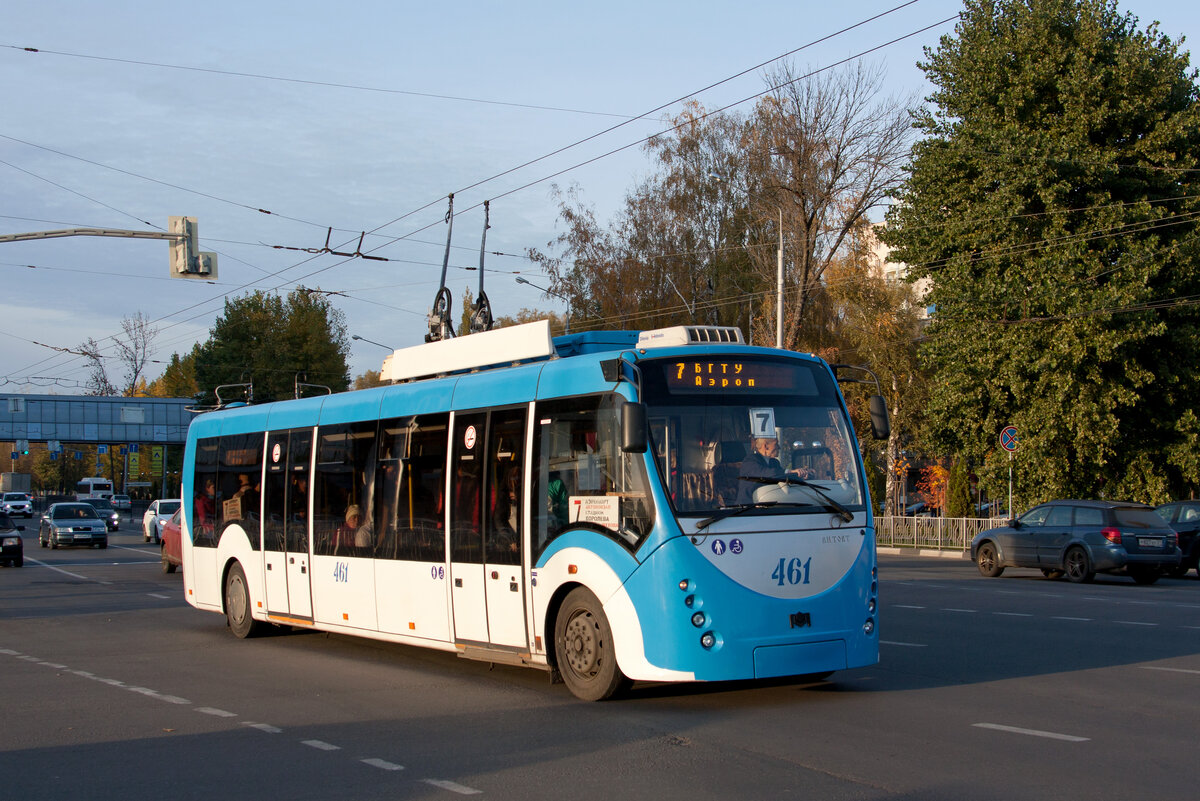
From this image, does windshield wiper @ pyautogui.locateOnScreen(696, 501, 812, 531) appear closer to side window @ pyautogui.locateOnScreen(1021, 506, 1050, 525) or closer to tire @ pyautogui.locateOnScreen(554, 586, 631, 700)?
tire @ pyautogui.locateOnScreen(554, 586, 631, 700)

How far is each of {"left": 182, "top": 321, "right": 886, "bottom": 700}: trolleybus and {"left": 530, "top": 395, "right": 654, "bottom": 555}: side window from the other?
2cm

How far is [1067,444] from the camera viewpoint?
31375 mm

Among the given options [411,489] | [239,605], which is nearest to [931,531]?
[239,605]

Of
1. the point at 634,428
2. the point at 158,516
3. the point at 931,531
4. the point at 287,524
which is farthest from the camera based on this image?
the point at 158,516

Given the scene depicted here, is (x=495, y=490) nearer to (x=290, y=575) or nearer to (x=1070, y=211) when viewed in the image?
(x=290, y=575)

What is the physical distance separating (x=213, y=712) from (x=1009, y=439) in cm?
2617

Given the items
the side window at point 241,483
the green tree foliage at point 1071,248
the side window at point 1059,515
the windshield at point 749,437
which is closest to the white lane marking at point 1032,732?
the windshield at point 749,437

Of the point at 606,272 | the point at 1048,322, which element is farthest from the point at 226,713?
the point at 606,272

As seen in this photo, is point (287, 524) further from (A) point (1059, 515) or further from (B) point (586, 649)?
(A) point (1059, 515)

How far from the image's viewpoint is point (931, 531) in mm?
36094

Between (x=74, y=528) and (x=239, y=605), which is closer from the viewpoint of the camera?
(x=239, y=605)

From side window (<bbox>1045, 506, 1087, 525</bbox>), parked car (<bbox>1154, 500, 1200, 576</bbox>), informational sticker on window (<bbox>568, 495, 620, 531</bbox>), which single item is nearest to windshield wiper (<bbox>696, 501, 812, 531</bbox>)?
informational sticker on window (<bbox>568, 495, 620, 531</bbox>)

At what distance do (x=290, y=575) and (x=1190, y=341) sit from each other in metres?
25.6

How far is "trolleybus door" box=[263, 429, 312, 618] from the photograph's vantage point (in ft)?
44.9
